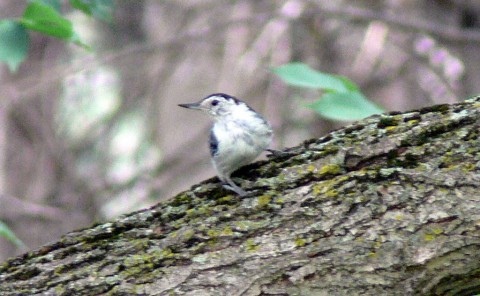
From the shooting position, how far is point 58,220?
6.78 meters

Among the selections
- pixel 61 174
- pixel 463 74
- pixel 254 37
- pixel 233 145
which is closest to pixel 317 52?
pixel 254 37

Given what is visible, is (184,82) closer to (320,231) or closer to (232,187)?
(232,187)

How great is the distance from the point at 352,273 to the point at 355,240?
0.10 m

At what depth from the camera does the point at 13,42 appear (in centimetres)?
293

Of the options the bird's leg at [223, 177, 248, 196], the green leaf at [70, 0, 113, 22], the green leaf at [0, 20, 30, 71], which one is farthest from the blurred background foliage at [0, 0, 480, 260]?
the bird's leg at [223, 177, 248, 196]

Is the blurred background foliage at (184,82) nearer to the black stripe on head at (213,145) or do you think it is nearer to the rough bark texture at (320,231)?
the black stripe on head at (213,145)

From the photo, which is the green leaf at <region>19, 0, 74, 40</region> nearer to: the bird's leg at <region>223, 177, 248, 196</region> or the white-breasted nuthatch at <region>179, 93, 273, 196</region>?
the white-breasted nuthatch at <region>179, 93, 273, 196</region>

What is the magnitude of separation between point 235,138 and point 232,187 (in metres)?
0.38

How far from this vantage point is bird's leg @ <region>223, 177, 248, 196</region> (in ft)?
8.02

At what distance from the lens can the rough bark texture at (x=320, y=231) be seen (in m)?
2.13

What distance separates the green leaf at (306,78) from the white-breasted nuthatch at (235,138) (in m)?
0.22

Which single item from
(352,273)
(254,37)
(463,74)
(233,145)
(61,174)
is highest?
(254,37)

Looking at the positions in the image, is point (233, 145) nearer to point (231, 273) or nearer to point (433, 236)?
point (231, 273)

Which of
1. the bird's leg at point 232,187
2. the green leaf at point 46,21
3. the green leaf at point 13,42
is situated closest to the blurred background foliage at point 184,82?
the green leaf at point 13,42
